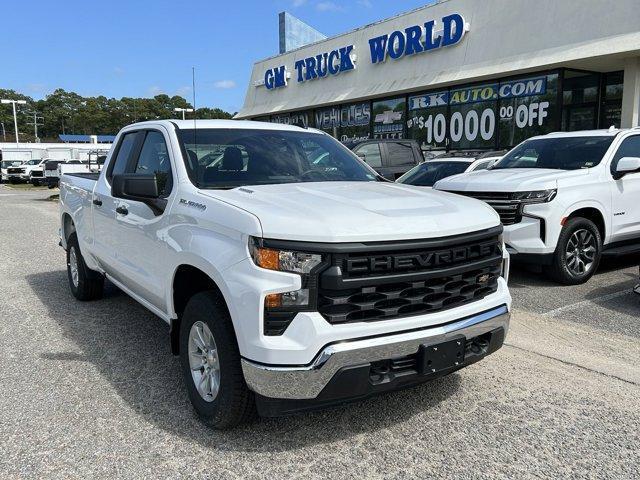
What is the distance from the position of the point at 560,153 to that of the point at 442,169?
2.78m

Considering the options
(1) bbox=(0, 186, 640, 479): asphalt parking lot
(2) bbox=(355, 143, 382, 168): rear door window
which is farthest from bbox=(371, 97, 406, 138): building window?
(1) bbox=(0, 186, 640, 479): asphalt parking lot

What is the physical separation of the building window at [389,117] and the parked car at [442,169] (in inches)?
401

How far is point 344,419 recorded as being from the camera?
3.34 metres

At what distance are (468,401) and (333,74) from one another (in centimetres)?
A: 2018

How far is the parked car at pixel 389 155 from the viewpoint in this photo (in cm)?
1139

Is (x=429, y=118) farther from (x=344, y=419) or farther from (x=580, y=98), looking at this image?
(x=344, y=419)

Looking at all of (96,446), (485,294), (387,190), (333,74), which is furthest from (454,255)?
(333,74)

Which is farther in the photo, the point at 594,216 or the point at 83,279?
the point at 594,216

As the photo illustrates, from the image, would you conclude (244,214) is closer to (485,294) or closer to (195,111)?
(485,294)

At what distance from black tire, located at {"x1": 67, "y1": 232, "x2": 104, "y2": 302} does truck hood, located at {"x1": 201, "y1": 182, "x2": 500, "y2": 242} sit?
3095 mm

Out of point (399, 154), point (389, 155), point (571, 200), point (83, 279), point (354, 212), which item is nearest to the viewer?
point (354, 212)

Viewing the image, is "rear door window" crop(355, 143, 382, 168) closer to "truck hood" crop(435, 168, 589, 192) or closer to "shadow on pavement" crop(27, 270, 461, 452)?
"truck hood" crop(435, 168, 589, 192)

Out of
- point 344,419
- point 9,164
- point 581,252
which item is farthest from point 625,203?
point 9,164

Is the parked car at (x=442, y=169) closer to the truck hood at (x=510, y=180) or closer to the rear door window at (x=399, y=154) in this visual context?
the rear door window at (x=399, y=154)
